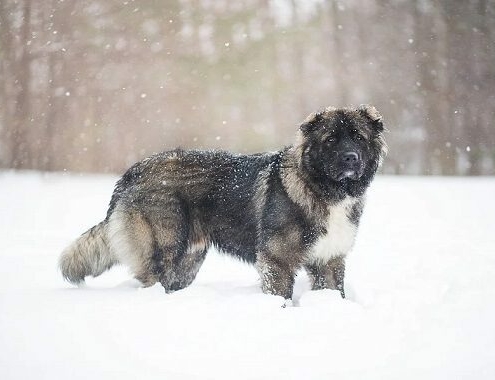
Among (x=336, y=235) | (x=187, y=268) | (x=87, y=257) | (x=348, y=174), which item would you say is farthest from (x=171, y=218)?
(x=348, y=174)

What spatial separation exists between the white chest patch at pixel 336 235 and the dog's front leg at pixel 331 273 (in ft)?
0.39

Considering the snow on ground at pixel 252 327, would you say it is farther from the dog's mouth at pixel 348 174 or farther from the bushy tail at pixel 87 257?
the dog's mouth at pixel 348 174

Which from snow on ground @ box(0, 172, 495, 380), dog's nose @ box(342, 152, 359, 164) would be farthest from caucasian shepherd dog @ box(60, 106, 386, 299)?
snow on ground @ box(0, 172, 495, 380)

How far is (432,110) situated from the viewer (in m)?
17.0

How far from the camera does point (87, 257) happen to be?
15.2ft

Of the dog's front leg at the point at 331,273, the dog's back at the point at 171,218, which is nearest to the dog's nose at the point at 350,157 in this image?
the dog's back at the point at 171,218

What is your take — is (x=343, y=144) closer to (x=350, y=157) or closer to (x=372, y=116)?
(x=350, y=157)

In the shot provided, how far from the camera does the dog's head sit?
14.0 feet

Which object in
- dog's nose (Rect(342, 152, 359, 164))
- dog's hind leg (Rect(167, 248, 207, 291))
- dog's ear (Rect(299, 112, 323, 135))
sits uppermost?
dog's ear (Rect(299, 112, 323, 135))

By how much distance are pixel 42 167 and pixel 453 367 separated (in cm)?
1491

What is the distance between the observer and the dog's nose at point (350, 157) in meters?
4.21

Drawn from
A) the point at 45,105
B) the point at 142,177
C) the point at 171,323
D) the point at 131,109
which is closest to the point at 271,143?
the point at 131,109

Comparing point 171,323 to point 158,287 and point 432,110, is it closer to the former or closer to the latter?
point 158,287

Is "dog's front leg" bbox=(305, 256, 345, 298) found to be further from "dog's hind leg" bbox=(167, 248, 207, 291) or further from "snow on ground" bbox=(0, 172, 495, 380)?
"dog's hind leg" bbox=(167, 248, 207, 291)
